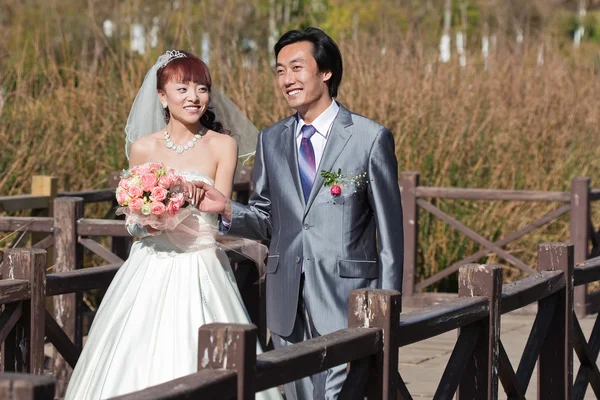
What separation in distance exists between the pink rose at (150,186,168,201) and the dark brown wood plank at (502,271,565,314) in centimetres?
133

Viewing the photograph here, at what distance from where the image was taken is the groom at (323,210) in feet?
14.7

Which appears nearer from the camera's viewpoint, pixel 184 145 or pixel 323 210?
pixel 323 210

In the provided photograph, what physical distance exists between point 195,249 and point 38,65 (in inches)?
279

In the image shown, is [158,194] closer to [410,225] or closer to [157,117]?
[157,117]

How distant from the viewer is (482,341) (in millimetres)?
4227

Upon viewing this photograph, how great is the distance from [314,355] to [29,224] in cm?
414

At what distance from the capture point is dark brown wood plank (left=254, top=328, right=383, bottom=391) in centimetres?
293

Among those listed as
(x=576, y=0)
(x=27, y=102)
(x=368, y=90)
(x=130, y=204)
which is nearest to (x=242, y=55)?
(x=368, y=90)

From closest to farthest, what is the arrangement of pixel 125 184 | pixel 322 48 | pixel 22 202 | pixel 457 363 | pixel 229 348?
pixel 229 348 → pixel 457 363 → pixel 322 48 → pixel 125 184 → pixel 22 202

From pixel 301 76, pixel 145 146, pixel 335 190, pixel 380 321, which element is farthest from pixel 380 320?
pixel 145 146

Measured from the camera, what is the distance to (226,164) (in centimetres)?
514

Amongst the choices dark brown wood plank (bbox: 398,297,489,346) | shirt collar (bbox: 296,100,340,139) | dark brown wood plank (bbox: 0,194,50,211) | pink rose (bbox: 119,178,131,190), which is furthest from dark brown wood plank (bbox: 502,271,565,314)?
dark brown wood plank (bbox: 0,194,50,211)

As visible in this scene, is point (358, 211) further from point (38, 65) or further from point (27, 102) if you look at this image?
point (38, 65)

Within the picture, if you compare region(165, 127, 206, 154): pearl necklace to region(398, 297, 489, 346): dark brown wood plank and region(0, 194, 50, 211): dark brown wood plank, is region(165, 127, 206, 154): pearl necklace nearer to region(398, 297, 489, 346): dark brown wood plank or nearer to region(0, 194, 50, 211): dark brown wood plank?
region(398, 297, 489, 346): dark brown wood plank
